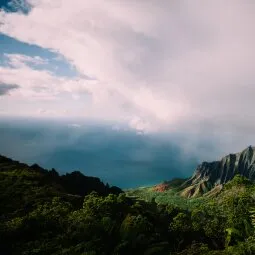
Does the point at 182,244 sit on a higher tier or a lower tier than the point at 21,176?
lower

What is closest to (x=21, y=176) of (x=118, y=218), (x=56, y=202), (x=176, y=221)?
(x=56, y=202)

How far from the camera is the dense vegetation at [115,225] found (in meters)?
20.7

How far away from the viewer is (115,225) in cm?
2291

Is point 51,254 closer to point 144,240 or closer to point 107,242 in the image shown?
point 107,242

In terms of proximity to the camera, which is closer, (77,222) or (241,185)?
(77,222)

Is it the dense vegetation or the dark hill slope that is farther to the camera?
the dark hill slope

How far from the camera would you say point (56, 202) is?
29297 millimetres

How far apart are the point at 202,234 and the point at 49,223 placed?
43.4 ft

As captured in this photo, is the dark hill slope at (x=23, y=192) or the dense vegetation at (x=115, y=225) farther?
the dark hill slope at (x=23, y=192)

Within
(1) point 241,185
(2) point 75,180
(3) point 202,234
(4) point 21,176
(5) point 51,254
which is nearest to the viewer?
(5) point 51,254

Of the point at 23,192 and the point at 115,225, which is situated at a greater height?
the point at 23,192

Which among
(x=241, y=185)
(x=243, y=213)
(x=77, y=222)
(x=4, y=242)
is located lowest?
(x=4, y=242)

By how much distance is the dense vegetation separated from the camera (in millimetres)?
20734

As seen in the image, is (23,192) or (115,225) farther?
(23,192)
